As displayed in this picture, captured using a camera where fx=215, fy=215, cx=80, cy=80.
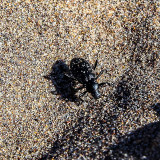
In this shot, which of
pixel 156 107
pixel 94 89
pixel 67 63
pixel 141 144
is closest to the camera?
pixel 141 144

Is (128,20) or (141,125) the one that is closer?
(141,125)

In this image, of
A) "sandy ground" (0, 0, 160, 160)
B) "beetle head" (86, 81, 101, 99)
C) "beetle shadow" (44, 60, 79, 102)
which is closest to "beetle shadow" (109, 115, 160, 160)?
"sandy ground" (0, 0, 160, 160)

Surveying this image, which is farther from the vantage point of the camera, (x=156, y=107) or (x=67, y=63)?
(x=67, y=63)

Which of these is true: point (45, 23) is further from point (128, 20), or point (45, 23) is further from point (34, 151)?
point (34, 151)

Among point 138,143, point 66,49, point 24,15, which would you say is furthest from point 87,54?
point 138,143

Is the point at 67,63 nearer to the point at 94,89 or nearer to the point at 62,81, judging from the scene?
the point at 62,81

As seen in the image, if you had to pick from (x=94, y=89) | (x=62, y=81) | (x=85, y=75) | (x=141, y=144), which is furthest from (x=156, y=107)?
(x=62, y=81)
